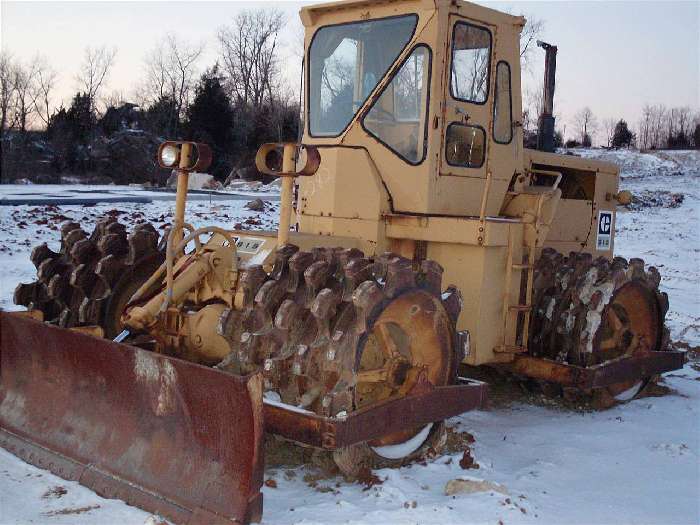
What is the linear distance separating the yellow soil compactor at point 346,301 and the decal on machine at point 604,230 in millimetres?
210

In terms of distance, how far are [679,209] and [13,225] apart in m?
17.9

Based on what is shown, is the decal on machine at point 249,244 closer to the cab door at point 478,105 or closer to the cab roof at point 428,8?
the cab door at point 478,105

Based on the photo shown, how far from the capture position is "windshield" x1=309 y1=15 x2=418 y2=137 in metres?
5.67

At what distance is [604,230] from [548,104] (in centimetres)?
125

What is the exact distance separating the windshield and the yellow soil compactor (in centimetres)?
1

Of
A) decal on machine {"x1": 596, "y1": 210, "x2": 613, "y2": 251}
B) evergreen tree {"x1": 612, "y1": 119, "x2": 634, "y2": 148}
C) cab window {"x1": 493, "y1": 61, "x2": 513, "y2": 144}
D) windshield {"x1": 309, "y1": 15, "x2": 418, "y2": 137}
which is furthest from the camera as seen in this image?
evergreen tree {"x1": 612, "y1": 119, "x2": 634, "y2": 148}

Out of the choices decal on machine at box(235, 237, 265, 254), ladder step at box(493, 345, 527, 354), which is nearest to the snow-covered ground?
ladder step at box(493, 345, 527, 354)

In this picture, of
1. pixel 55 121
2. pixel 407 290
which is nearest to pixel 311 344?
pixel 407 290

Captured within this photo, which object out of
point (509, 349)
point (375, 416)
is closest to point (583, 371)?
point (509, 349)

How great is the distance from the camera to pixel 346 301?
4.28m

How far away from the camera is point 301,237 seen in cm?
534

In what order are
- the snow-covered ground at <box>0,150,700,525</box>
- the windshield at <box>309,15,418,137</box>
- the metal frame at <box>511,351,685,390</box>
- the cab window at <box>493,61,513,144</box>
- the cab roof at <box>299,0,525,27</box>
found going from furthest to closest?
the cab window at <box>493,61,513,144</box> → the metal frame at <box>511,351,685,390</box> → the windshield at <box>309,15,418,137</box> → the cab roof at <box>299,0,525,27</box> → the snow-covered ground at <box>0,150,700,525</box>

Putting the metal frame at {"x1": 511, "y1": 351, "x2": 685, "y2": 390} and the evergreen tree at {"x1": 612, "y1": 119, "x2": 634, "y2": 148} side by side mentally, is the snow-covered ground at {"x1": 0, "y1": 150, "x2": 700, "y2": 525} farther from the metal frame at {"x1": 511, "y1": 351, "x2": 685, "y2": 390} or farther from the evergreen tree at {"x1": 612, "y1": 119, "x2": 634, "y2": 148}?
the evergreen tree at {"x1": 612, "y1": 119, "x2": 634, "y2": 148}

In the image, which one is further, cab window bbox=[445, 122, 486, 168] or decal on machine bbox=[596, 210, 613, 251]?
decal on machine bbox=[596, 210, 613, 251]
